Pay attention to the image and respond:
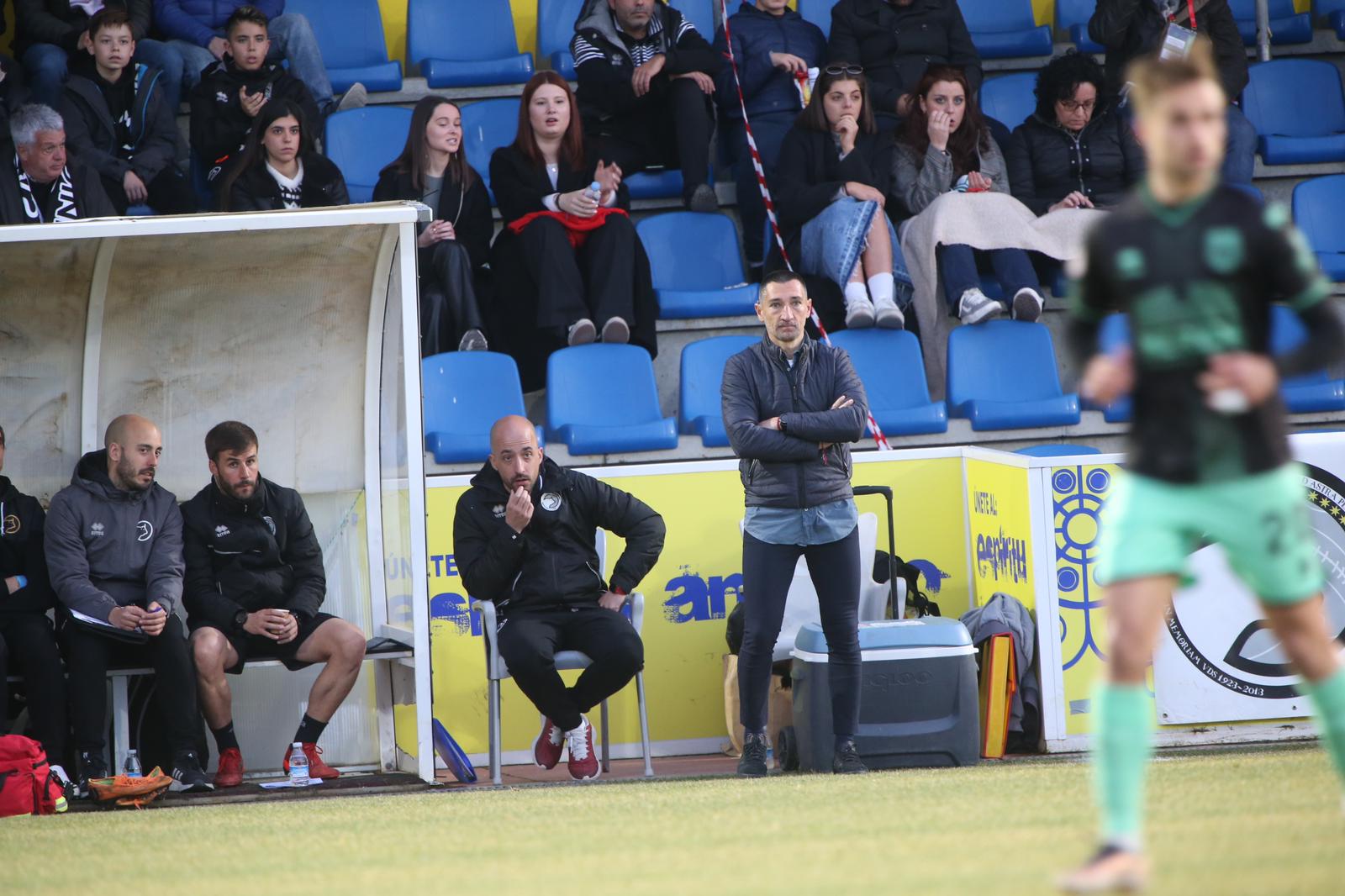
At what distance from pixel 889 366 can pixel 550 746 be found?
10.5ft

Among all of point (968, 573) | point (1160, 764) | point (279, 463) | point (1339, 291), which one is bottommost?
point (1160, 764)

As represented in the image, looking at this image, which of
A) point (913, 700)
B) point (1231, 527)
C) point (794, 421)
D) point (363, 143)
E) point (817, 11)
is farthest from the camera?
point (817, 11)

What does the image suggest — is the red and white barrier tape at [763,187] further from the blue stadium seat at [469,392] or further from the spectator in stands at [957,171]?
the blue stadium seat at [469,392]

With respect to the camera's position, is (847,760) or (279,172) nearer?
(847,760)

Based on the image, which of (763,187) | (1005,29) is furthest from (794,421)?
(1005,29)

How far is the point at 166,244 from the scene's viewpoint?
7.21m

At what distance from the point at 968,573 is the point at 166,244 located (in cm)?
398

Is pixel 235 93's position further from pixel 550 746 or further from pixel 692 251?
pixel 550 746

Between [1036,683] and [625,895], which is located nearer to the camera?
[625,895]

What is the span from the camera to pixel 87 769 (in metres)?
6.56

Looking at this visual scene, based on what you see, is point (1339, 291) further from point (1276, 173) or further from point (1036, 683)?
point (1036, 683)

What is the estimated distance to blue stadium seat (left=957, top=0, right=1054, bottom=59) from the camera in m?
11.2

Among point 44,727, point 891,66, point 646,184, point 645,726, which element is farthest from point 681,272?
point 44,727

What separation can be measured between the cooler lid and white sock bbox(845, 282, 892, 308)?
9.03 feet
